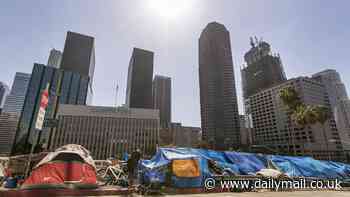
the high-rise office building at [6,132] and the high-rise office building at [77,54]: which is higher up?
the high-rise office building at [77,54]

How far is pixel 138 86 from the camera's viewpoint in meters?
184

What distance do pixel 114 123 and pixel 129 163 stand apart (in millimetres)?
84645

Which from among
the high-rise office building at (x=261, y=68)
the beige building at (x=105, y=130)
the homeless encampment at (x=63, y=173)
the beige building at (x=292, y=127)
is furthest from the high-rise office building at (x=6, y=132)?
the high-rise office building at (x=261, y=68)

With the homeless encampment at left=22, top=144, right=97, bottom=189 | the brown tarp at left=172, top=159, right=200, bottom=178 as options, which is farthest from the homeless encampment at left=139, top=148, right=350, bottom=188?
the homeless encampment at left=22, top=144, right=97, bottom=189

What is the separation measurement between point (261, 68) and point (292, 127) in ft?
244

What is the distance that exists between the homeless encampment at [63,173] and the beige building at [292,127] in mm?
109452

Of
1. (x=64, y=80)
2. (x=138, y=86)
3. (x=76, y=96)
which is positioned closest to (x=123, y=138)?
(x=76, y=96)

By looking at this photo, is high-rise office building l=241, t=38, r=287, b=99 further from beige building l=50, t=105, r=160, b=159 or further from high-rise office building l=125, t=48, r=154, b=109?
beige building l=50, t=105, r=160, b=159

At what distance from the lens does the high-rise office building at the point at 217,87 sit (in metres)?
161

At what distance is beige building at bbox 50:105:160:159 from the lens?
273ft

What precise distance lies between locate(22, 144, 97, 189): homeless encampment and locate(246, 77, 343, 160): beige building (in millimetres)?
109452

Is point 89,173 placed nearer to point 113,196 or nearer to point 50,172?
point 50,172

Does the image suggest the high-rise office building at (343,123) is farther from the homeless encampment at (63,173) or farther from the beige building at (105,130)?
the homeless encampment at (63,173)

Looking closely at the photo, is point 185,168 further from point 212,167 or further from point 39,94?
point 39,94
